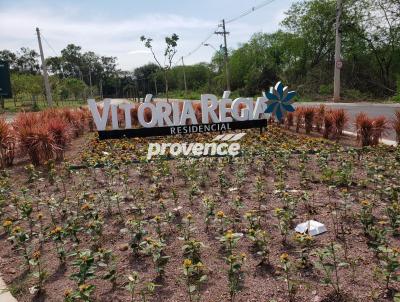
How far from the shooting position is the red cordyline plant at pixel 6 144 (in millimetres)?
7078

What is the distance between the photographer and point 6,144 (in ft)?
23.4

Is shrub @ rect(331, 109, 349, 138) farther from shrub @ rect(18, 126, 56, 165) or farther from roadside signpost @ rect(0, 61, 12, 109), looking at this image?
roadside signpost @ rect(0, 61, 12, 109)

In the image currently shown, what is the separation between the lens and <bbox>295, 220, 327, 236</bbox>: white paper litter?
352 centimetres

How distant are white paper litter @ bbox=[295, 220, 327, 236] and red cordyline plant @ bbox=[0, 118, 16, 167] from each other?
19.5 feet

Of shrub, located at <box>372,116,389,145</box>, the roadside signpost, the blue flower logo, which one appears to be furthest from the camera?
the roadside signpost

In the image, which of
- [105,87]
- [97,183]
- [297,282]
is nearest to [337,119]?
[97,183]

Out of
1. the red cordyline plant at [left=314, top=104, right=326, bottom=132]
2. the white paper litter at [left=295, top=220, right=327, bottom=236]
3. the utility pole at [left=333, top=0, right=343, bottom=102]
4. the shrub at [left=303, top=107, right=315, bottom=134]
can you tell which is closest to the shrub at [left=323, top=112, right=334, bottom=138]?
the red cordyline plant at [left=314, top=104, right=326, bottom=132]

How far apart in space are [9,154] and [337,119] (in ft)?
24.6

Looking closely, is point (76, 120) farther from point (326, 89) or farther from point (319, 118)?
point (326, 89)

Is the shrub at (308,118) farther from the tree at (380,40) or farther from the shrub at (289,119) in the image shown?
the tree at (380,40)

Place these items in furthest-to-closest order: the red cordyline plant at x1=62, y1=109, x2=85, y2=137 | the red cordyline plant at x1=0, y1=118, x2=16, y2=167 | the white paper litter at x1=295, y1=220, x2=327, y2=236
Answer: the red cordyline plant at x1=62, y1=109, x2=85, y2=137, the red cordyline plant at x1=0, y1=118, x2=16, y2=167, the white paper litter at x1=295, y1=220, x2=327, y2=236

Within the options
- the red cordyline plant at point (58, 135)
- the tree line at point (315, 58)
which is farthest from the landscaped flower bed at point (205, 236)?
the tree line at point (315, 58)

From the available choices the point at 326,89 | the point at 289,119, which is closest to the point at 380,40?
the point at 326,89

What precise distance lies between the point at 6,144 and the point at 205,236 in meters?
5.32
